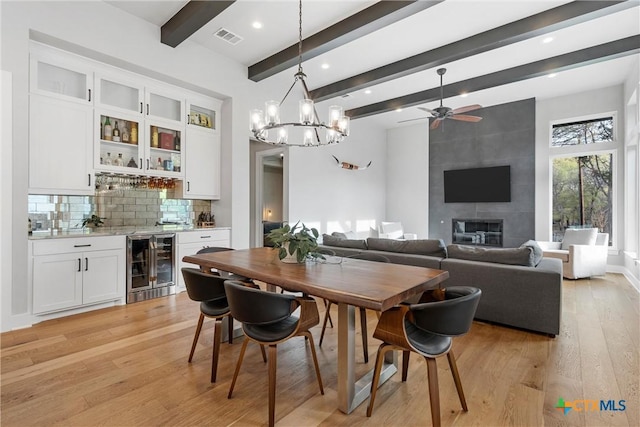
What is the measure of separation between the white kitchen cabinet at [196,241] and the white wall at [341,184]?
4.57 ft

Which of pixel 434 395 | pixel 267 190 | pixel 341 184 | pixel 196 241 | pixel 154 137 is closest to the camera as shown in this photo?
pixel 434 395

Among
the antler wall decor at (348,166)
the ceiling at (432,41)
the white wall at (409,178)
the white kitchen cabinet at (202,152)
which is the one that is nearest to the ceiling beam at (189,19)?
the ceiling at (432,41)

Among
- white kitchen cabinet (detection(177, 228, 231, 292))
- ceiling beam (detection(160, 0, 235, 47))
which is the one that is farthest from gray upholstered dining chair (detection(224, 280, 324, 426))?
ceiling beam (detection(160, 0, 235, 47))

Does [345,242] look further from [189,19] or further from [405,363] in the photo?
[189,19]

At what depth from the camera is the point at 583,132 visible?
6141 millimetres

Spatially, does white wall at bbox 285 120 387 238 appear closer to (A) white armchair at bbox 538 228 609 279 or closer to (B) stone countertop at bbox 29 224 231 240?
(B) stone countertop at bbox 29 224 231 240

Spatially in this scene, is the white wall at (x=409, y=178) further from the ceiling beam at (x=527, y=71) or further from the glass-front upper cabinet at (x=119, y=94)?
the glass-front upper cabinet at (x=119, y=94)

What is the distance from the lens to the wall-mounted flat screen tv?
6.76 m

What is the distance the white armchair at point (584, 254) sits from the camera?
5.16 metres

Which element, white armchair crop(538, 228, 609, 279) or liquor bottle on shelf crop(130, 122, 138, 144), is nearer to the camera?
liquor bottle on shelf crop(130, 122, 138, 144)

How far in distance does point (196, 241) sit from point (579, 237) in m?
6.36

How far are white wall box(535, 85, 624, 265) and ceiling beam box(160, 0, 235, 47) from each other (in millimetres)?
6329

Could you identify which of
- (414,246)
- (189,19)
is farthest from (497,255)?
(189,19)

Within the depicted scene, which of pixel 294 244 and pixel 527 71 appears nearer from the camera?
pixel 294 244
